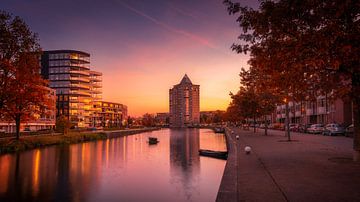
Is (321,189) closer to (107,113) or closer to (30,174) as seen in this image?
(30,174)

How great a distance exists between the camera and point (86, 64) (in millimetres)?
142625

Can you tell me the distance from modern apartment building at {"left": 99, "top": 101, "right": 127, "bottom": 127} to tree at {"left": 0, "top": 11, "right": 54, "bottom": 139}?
128m

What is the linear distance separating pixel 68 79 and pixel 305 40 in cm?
13282

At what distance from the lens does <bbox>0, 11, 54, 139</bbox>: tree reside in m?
36.0

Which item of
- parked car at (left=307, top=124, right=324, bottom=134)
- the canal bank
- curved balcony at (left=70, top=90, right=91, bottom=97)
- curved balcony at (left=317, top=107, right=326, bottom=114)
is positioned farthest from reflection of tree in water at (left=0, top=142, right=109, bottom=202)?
curved balcony at (left=70, top=90, right=91, bottom=97)

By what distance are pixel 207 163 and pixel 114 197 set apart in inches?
537

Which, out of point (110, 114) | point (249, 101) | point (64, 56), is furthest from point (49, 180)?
point (110, 114)

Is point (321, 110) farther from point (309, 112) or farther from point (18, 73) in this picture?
point (18, 73)

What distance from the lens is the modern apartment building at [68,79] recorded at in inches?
5241

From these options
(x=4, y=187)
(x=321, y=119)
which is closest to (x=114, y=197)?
(x=4, y=187)

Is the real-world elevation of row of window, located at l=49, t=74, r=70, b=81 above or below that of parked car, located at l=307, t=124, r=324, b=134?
above

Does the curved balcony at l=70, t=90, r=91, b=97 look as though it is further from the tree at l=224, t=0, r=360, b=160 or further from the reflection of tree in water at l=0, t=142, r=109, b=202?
the tree at l=224, t=0, r=360, b=160

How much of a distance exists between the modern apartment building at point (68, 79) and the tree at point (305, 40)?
126m

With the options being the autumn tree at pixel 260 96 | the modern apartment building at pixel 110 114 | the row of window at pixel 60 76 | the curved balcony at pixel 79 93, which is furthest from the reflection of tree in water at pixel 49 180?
the modern apartment building at pixel 110 114
